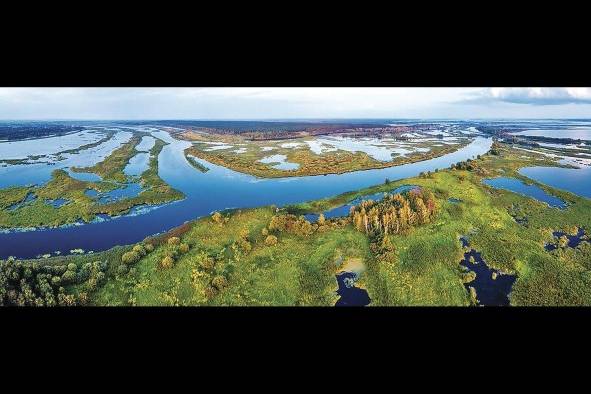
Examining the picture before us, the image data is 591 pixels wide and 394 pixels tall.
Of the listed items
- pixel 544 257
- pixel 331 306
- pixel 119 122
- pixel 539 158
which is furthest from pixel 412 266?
pixel 119 122

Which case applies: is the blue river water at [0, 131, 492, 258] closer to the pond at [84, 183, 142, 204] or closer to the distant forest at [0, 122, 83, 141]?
the pond at [84, 183, 142, 204]

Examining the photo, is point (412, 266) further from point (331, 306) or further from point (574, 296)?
point (574, 296)

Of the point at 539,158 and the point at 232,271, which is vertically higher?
the point at 539,158

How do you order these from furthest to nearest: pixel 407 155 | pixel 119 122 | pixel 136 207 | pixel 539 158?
pixel 119 122, pixel 407 155, pixel 539 158, pixel 136 207

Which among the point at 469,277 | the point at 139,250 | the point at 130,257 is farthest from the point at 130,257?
the point at 469,277

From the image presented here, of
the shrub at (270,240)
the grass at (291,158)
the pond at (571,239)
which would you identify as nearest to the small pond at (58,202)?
the grass at (291,158)
